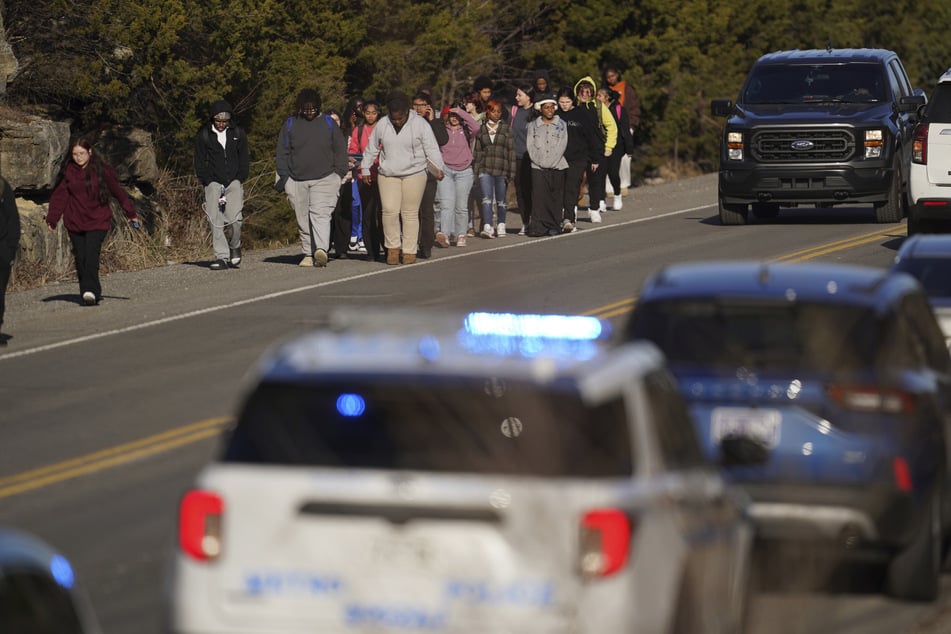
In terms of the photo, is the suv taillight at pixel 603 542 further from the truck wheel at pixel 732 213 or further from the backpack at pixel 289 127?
the truck wheel at pixel 732 213

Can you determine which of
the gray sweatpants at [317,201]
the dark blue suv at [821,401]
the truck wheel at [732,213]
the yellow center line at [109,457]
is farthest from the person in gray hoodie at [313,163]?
the dark blue suv at [821,401]

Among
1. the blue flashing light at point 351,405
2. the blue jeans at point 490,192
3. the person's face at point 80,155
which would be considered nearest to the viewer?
the blue flashing light at point 351,405

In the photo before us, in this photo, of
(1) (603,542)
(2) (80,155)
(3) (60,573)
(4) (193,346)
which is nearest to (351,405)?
(1) (603,542)

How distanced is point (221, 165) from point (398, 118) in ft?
6.86

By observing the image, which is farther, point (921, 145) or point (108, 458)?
point (921, 145)

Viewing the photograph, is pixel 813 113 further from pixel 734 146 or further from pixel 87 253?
pixel 87 253

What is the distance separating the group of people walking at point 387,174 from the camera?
1905 centimetres

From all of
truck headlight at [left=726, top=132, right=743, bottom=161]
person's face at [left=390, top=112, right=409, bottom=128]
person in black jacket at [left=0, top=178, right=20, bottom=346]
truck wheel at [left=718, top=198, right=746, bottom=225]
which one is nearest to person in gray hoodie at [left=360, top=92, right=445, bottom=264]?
person's face at [left=390, top=112, right=409, bottom=128]

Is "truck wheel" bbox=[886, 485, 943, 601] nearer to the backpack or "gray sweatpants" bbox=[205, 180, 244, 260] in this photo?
the backpack

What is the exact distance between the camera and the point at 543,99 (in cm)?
2606

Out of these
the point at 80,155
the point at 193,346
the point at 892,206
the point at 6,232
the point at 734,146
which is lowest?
the point at 892,206

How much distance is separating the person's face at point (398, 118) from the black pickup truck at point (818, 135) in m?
5.02

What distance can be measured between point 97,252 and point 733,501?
13091 mm

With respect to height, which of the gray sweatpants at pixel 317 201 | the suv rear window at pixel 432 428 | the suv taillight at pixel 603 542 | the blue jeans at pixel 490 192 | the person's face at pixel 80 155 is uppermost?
the suv rear window at pixel 432 428
